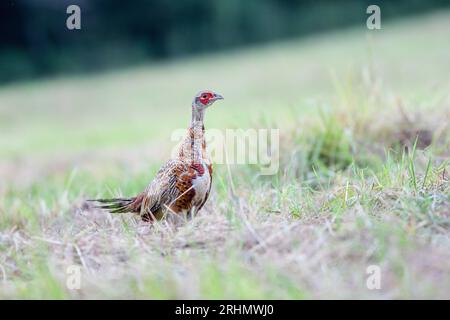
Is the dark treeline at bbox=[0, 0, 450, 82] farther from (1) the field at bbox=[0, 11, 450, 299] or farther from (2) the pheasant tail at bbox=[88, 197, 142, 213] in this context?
(2) the pheasant tail at bbox=[88, 197, 142, 213]

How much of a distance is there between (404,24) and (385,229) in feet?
58.3

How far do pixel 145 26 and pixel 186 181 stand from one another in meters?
20.4

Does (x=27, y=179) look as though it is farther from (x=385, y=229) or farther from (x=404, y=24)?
(x=404, y=24)

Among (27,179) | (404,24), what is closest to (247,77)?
(404,24)

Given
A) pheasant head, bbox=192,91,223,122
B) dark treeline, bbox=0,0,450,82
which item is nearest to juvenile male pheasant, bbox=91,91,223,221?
pheasant head, bbox=192,91,223,122

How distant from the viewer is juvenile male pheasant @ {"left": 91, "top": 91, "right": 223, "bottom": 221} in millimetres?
3428

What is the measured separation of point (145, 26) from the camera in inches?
910

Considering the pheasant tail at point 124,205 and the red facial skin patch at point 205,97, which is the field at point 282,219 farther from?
the red facial skin patch at point 205,97

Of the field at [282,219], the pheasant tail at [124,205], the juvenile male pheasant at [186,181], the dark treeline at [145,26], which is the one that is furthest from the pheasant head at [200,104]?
the dark treeline at [145,26]

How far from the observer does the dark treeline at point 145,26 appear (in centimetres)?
2194

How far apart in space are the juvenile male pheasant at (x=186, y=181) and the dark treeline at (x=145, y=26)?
18.5 m

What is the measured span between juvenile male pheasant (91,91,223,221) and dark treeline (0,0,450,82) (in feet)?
60.6

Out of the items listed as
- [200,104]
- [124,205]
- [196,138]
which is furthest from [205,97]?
[124,205]

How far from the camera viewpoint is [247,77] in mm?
15922
